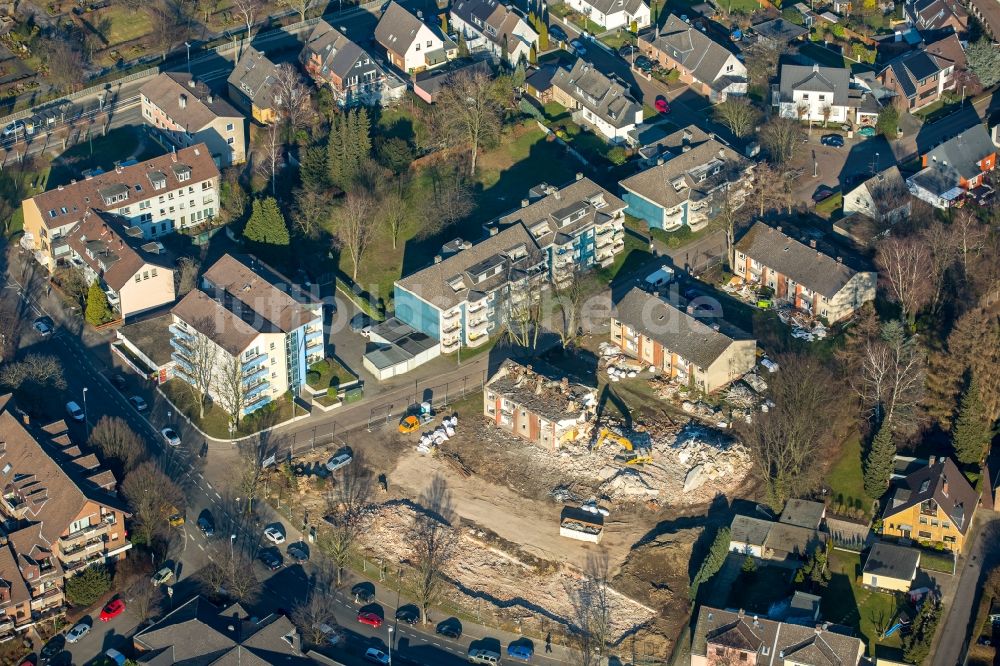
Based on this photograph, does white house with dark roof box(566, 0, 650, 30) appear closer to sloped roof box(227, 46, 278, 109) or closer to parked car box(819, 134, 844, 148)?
parked car box(819, 134, 844, 148)

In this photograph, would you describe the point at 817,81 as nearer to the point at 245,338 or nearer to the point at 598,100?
the point at 598,100

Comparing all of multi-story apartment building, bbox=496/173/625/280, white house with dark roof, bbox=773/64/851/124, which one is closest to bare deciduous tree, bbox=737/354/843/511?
multi-story apartment building, bbox=496/173/625/280

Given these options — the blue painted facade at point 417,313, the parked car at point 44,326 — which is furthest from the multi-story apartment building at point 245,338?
the parked car at point 44,326

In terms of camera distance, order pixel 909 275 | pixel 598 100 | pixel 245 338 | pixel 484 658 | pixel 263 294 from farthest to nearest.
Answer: pixel 598 100, pixel 909 275, pixel 263 294, pixel 245 338, pixel 484 658

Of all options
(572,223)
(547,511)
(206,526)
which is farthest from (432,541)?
(572,223)

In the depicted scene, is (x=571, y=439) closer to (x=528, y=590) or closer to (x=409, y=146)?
(x=528, y=590)

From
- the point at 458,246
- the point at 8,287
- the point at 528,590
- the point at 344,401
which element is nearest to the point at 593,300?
the point at 458,246
